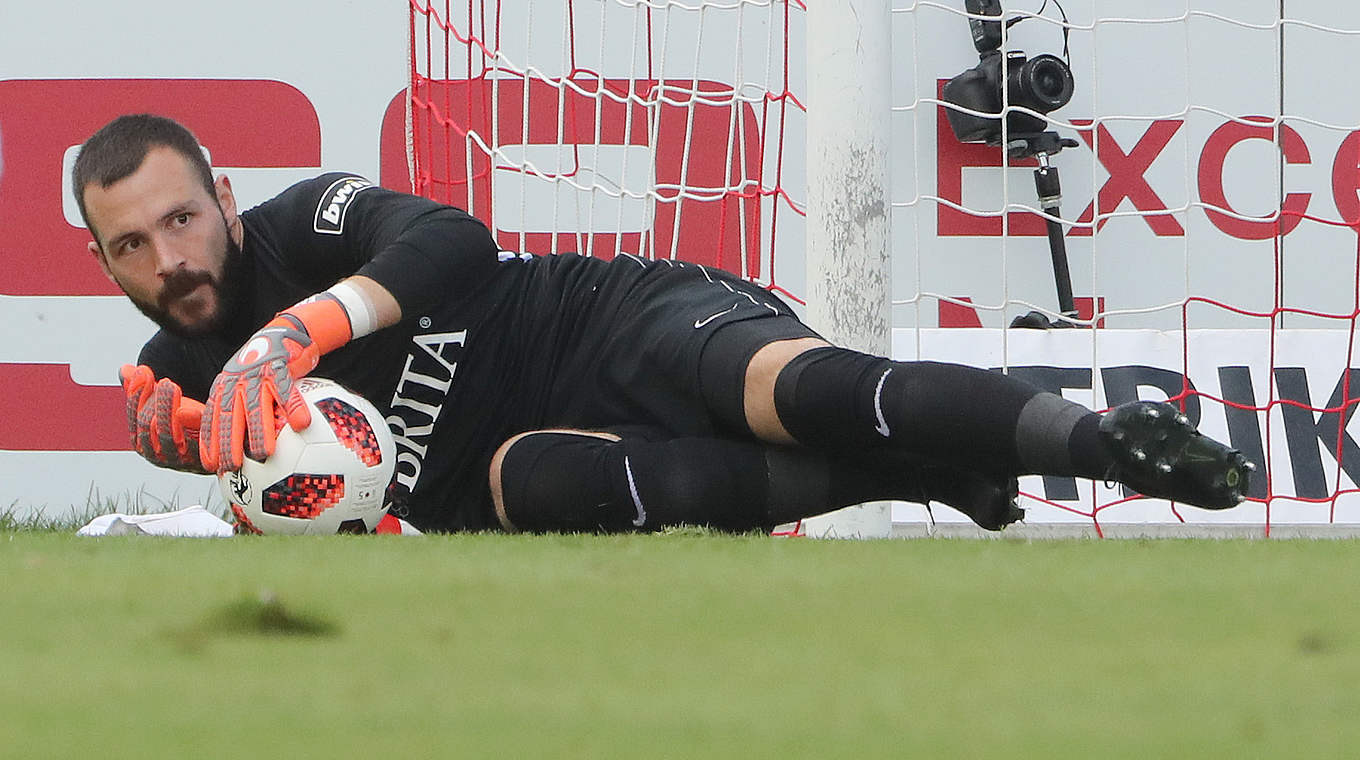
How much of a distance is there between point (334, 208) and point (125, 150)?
0.89 feet

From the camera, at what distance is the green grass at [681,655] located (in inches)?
25.6

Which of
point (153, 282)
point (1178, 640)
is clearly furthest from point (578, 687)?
point (153, 282)

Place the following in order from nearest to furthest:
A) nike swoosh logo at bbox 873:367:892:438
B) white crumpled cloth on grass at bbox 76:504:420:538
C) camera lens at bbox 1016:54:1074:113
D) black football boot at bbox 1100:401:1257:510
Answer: black football boot at bbox 1100:401:1257:510 < nike swoosh logo at bbox 873:367:892:438 < white crumpled cloth on grass at bbox 76:504:420:538 < camera lens at bbox 1016:54:1074:113

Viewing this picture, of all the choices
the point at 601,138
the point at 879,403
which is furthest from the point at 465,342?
the point at 601,138

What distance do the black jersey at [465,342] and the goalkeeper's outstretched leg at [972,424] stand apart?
0.60ft

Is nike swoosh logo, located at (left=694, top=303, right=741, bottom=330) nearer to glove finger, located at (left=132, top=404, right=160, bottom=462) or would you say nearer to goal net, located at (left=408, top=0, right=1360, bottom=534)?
glove finger, located at (left=132, top=404, right=160, bottom=462)

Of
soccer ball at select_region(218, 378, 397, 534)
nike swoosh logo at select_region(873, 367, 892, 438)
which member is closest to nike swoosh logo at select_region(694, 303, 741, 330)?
nike swoosh logo at select_region(873, 367, 892, 438)

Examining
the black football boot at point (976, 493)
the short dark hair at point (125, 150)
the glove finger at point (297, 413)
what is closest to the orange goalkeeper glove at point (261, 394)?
the glove finger at point (297, 413)

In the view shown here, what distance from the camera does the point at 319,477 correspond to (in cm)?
168

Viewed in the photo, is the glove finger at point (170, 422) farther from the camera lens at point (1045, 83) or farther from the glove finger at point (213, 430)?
the camera lens at point (1045, 83)

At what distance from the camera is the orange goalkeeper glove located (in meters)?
1.65

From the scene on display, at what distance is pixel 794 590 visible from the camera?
1.05 meters

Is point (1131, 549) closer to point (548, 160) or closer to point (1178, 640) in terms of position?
point (1178, 640)

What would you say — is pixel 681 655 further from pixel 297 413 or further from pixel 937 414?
pixel 297 413
